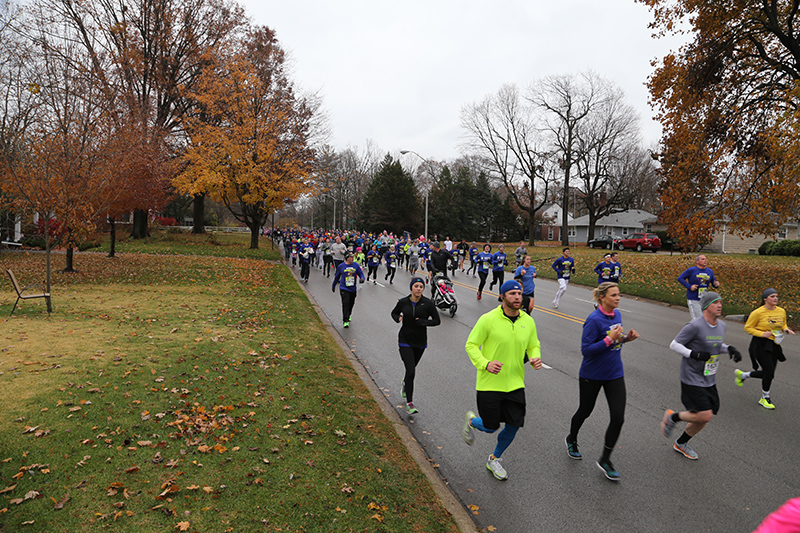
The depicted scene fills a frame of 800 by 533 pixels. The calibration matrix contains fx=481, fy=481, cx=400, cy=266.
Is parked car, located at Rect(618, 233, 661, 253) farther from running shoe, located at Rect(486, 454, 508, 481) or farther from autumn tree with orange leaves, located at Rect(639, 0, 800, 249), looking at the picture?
running shoe, located at Rect(486, 454, 508, 481)

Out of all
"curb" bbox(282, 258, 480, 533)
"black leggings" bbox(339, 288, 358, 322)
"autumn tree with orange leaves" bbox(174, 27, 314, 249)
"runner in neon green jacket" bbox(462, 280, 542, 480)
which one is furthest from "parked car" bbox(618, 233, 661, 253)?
"runner in neon green jacket" bbox(462, 280, 542, 480)

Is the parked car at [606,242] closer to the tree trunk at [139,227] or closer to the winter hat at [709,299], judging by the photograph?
the tree trunk at [139,227]

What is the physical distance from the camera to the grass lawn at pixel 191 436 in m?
3.64

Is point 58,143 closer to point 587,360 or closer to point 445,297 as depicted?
point 445,297

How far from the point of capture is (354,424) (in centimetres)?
546

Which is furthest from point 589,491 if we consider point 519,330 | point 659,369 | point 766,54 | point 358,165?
point 358,165

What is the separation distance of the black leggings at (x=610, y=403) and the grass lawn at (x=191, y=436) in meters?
1.79

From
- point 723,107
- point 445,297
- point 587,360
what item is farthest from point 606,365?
point 723,107

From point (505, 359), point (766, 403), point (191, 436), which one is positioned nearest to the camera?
Answer: point (505, 359)

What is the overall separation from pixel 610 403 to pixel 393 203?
57546mm

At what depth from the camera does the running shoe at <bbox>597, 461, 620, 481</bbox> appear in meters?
4.54

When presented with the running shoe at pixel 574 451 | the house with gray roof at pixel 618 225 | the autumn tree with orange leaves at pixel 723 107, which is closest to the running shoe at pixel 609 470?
the running shoe at pixel 574 451

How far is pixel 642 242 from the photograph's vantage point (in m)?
43.1

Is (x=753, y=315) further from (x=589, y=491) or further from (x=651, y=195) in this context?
(x=651, y=195)
